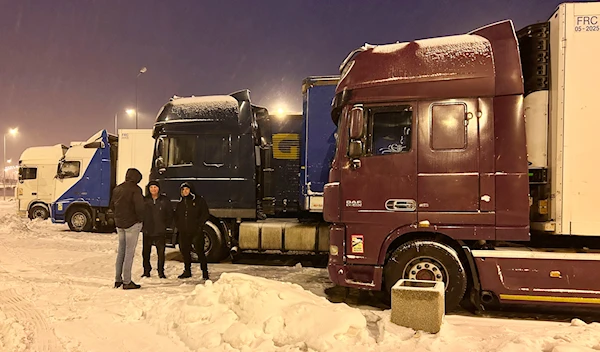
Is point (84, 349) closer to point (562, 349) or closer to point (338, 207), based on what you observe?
point (338, 207)

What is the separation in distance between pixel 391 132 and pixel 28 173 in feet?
60.1

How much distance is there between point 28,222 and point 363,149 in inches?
679

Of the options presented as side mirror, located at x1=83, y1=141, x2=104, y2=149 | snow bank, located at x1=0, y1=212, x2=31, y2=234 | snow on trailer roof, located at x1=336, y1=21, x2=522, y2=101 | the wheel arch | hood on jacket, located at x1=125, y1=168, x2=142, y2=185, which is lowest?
snow bank, located at x1=0, y1=212, x2=31, y2=234

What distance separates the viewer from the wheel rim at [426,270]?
5.74 meters

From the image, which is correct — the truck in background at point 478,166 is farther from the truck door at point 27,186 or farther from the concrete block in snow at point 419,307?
the truck door at point 27,186

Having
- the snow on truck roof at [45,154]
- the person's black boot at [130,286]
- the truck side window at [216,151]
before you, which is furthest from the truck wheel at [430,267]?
the snow on truck roof at [45,154]

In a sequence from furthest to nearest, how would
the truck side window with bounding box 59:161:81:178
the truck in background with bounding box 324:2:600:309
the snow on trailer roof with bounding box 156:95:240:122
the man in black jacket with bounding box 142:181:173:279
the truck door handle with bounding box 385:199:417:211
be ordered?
1. the truck side window with bounding box 59:161:81:178
2. the snow on trailer roof with bounding box 156:95:240:122
3. the man in black jacket with bounding box 142:181:173:279
4. the truck door handle with bounding box 385:199:417:211
5. the truck in background with bounding box 324:2:600:309

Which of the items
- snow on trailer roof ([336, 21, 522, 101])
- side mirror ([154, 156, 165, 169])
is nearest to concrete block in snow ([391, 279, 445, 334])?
snow on trailer roof ([336, 21, 522, 101])

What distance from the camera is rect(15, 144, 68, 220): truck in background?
18.8 metres

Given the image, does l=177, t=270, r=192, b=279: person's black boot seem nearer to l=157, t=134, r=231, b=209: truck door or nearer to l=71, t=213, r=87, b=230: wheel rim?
l=157, t=134, r=231, b=209: truck door

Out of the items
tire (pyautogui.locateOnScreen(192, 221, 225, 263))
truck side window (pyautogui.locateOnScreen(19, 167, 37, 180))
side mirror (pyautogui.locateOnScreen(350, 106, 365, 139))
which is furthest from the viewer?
Result: truck side window (pyautogui.locateOnScreen(19, 167, 37, 180))

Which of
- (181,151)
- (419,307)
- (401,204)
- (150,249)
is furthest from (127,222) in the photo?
(419,307)

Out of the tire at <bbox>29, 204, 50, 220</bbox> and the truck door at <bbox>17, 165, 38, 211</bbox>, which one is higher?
the truck door at <bbox>17, 165, 38, 211</bbox>

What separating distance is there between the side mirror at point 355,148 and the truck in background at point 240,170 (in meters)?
3.42
